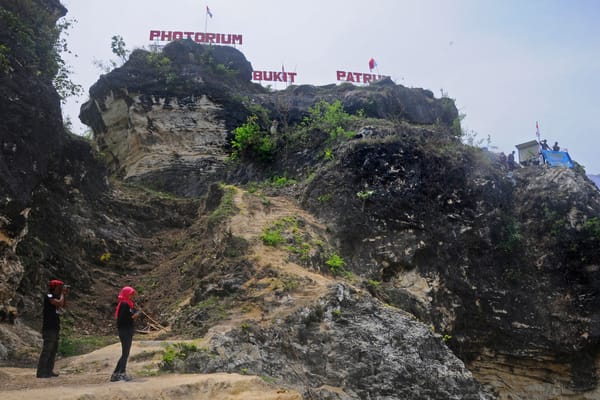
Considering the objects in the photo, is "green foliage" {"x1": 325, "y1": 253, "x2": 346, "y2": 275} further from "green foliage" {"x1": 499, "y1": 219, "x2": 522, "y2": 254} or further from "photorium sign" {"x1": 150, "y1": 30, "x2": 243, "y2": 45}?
"photorium sign" {"x1": 150, "y1": 30, "x2": 243, "y2": 45}

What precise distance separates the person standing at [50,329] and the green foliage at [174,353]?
60.9 inches

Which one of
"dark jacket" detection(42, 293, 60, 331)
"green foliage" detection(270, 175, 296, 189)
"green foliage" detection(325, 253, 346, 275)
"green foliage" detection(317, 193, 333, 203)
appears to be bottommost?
"dark jacket" detection(42, 293, 60, 331)

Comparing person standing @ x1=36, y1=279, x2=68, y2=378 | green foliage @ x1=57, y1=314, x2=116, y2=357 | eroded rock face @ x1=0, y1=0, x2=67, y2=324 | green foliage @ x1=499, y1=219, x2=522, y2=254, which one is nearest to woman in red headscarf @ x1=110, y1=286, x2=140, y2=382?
person standing @ x1=36, y1=279, x2=68, y2=378

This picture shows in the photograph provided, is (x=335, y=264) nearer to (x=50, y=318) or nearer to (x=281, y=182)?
(x=281, y=182)

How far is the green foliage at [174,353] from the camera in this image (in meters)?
8.79

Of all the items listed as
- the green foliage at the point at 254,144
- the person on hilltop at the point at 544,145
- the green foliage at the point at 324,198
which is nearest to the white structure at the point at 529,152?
the person on hilltop at the point at 544,145

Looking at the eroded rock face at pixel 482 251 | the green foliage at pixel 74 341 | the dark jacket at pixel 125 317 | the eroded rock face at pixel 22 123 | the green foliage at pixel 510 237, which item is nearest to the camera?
the dark jacket at pixel 125 317

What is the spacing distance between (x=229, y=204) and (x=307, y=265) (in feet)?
11.0

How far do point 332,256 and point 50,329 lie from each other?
765 centimetres

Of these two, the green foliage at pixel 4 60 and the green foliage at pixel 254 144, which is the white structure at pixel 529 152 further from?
the green foliage at pixel 4 60

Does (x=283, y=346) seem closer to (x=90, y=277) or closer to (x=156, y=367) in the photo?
(x=156, y=367)

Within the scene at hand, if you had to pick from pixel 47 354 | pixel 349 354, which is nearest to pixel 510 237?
pixel 349 354

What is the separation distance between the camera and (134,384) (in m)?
7.34

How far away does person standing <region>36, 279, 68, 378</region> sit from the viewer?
798cm
